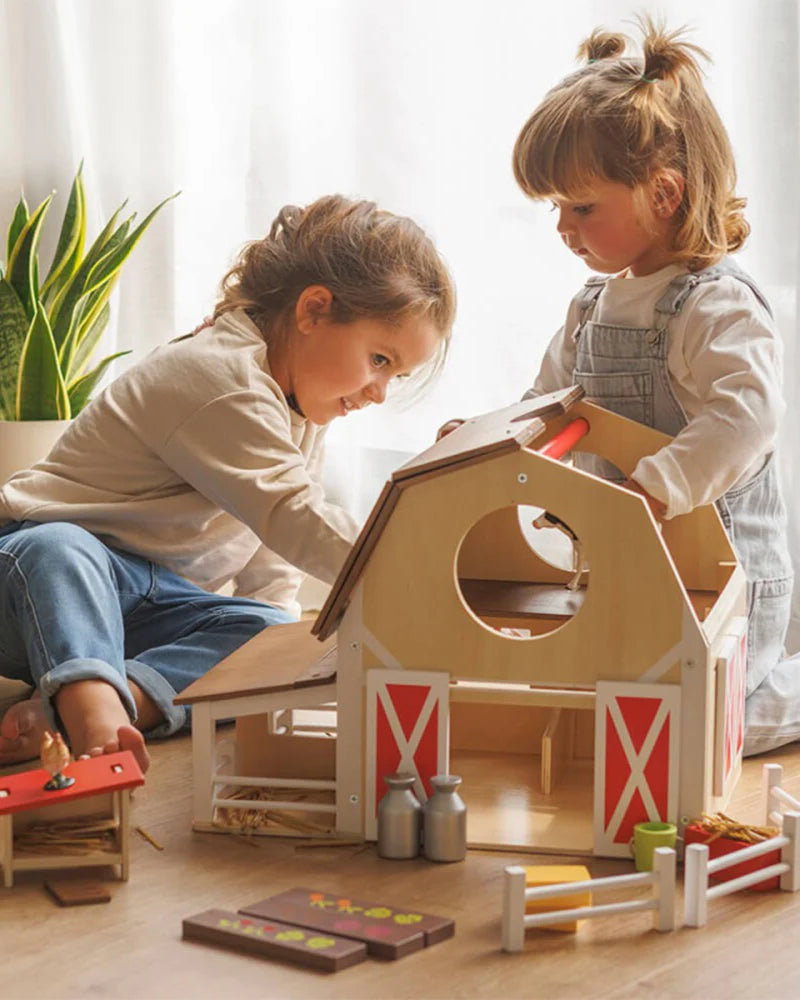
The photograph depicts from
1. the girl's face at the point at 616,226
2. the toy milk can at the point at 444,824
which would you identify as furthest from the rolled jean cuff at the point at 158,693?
the girl's face at the point at 616,226

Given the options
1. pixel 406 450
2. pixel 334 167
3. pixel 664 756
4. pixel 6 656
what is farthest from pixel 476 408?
pixel 664 756

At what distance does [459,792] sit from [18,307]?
1346mm

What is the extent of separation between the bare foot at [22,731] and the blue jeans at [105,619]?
45mm

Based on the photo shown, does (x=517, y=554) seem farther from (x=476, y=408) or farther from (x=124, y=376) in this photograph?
(x=476, y=408)

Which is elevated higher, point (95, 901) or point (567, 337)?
point (567, 337)

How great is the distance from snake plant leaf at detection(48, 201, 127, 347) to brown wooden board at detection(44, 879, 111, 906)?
1423 millimetres

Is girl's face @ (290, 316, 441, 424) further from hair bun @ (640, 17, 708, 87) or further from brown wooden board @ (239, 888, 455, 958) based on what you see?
brown wooden board @ (239, 888, 455, 958)

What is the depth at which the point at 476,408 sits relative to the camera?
2328 millimetres

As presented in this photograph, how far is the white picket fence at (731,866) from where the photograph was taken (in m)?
1.08

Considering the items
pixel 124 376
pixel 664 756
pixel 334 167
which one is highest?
pixel 334 167

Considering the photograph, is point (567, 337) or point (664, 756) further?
point (567, 337)

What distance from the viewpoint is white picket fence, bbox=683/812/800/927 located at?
108cm

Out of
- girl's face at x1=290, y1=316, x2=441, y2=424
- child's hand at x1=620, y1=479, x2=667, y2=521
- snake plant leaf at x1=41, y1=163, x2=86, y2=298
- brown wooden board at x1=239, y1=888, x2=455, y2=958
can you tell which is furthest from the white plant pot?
brown wooden board at x1=239, y1=888, x2=455, y2=958

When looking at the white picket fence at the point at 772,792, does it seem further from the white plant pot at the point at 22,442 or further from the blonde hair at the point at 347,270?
the white plant pot at the point at 22,442
